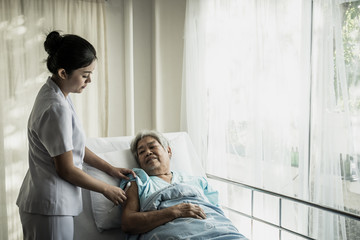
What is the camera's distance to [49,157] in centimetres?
150

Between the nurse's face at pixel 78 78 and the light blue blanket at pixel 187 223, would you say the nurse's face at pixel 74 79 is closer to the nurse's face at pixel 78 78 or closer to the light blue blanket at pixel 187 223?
the nurse's face at pixel 78 78

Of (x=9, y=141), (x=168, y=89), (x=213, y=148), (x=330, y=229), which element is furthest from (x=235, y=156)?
(x=9, y=141)

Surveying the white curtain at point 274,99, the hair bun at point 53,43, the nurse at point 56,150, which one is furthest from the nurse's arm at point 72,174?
the white curtain at point 274,99

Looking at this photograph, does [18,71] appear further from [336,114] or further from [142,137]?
[336,114]

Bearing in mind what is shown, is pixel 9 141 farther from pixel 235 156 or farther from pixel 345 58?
pixel 345 58

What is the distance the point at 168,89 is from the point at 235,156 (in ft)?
3.83

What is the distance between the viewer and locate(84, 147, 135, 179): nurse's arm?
196cm

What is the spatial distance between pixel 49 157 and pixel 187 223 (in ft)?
2.34

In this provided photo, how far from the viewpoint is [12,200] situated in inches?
113

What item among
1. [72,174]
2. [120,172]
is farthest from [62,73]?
[120,172]

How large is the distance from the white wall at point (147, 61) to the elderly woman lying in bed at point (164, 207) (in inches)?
59.2

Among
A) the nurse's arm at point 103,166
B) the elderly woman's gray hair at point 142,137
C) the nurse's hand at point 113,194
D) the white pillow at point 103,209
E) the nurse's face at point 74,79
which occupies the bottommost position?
the white pillow at point 103,209

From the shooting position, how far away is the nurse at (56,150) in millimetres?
1438

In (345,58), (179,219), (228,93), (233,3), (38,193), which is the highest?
(233,3)
